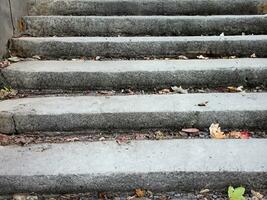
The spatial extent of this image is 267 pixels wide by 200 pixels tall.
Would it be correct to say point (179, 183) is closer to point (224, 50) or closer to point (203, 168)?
point (203, 168)

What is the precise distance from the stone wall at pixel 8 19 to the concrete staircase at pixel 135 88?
13cm

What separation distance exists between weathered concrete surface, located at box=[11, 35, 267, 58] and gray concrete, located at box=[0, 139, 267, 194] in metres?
1.40

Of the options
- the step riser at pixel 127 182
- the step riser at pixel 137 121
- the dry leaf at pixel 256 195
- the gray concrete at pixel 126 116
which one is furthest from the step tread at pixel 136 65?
the dry leaf at pixel 256 195

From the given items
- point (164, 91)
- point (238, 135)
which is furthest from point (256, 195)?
point (164, 91)

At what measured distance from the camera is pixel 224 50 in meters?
3.73

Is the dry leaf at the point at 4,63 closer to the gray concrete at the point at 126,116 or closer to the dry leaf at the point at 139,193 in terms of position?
the gray concrete at the point at 126,116

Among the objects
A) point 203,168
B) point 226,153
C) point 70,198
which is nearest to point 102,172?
point 70,198

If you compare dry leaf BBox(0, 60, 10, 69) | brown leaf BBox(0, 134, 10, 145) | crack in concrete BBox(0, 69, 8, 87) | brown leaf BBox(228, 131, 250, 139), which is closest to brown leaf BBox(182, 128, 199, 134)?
brown leaf BBox(228, 131, 250, 139)

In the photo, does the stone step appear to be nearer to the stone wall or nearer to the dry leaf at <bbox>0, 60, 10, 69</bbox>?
the stone wall

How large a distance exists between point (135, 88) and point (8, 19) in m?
1.50

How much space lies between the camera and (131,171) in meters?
2.46

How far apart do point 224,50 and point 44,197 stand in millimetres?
2328

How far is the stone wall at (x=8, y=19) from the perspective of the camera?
3525mm

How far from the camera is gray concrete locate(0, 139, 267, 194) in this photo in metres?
2.45
